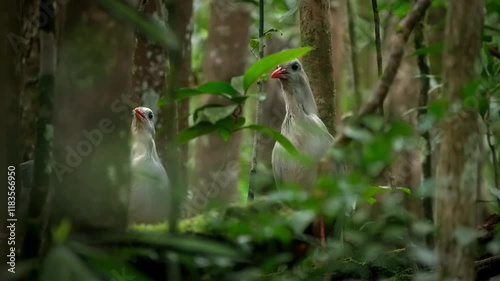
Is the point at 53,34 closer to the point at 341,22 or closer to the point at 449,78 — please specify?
the point at 449,78

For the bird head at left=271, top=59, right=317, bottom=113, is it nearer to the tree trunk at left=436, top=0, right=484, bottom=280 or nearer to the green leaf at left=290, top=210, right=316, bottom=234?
the tree trunk at left=436, top=0, right=484, bottom=280

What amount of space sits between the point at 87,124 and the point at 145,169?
9.27 feet

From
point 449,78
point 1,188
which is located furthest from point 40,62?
point 449,78

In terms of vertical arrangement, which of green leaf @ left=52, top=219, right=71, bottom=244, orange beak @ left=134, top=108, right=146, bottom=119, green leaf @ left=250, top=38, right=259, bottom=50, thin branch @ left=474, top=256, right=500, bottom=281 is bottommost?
thin branch @ left=474, top=256, right=500, bottom=281

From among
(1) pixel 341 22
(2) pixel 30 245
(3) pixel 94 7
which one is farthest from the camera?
(1) pixel 341 22

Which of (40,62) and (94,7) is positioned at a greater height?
(94,7)

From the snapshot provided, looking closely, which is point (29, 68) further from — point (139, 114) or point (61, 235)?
point (139, 114)

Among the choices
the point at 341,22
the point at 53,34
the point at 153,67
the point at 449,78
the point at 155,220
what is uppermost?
the point at 341,22

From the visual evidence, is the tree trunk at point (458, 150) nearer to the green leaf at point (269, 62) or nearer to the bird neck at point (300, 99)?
the green leaf at point (269, 62)

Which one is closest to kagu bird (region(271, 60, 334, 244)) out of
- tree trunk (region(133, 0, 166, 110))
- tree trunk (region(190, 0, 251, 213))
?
tree trunk (region(133, 0, 166, 110))

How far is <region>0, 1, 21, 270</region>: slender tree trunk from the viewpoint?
7.98 feet

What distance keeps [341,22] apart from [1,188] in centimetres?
759

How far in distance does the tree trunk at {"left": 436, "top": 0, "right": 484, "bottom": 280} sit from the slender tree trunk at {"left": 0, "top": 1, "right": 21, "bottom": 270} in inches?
50.9

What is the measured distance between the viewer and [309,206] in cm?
211
